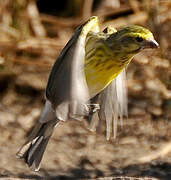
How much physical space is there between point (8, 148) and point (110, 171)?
2.70 ft

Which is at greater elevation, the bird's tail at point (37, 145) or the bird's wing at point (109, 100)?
the bird's wing at point (109, 100)

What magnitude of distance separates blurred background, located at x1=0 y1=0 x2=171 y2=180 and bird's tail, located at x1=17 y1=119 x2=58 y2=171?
0.25m

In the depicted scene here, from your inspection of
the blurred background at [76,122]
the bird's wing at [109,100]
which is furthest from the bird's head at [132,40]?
the blurred background at [76,122]

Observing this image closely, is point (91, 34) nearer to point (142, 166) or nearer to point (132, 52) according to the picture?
point (132, 52)

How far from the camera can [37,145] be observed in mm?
3258

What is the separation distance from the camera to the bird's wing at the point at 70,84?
8.15ft

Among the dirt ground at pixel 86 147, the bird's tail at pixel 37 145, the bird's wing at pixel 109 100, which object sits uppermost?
the bird's wing at pixel 109 100

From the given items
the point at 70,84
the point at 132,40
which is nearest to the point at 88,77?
the point at 132,40

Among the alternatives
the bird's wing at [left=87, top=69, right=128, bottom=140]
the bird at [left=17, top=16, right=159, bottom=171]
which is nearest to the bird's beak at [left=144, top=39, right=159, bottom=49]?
the bird at [left=17, top=16, right=159, bottom=171]

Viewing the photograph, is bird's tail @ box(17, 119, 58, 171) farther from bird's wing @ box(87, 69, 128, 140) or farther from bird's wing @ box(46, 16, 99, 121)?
bird's wing @ box(46, 16, 99, 121)

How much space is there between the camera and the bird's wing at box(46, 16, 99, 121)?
2484 millimetres

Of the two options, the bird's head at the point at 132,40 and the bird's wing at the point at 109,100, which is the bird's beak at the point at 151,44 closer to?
the bird's head at the point at 132,40

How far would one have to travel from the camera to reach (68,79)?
2.56 m

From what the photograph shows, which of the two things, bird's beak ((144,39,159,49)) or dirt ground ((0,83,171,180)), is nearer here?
bird's beak ((144,39,159,49))
